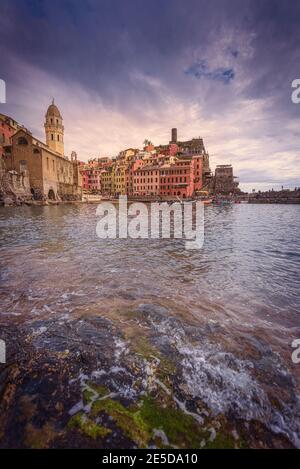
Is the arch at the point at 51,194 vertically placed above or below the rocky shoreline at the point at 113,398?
above

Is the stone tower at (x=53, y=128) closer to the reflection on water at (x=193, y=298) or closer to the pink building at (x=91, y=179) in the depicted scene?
the pink building at (x=91, y=179)

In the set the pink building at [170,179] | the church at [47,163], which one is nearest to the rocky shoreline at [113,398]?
the church at [47,163]

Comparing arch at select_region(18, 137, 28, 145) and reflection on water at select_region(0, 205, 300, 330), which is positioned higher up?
arch at select_region(18, 137, 28, 145)

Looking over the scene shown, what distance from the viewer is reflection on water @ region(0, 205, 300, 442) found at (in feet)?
10.2

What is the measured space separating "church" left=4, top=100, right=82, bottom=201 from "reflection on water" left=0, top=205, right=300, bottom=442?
46.1 meters

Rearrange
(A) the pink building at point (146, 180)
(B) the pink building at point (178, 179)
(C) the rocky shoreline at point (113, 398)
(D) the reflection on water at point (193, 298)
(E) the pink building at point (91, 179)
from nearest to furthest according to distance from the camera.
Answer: (C) the rocky shoreline at point (113, 398), (D) the reflection on water at point (193, 298), (B) the pink building at point (178, 179), (A) the pink building at point (146, 180), (E) the pink building at point (91, 179)

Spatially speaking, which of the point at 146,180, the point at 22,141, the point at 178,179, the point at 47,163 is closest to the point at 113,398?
the point at 22,141

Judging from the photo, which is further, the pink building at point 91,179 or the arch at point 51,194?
the pink building at point 91,179

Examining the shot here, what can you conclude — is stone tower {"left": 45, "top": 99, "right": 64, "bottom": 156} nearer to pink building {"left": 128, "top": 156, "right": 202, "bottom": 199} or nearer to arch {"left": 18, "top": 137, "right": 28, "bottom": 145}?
arch {"left": 18, "top": 137, "right": 28, "bottom": 145}

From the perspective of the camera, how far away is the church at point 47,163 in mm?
48281

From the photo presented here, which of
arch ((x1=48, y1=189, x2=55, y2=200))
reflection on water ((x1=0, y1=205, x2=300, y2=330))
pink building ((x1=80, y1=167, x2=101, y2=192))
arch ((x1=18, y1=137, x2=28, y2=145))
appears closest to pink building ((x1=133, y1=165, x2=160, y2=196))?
pink building ((x1=80, y1=167, x2=101, y2=192))

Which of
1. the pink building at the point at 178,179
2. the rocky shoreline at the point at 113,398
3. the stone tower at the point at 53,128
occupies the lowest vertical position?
the rocky shoreline at the point at 113,398

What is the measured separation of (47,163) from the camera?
52.5 meters

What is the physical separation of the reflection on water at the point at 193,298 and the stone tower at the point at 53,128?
7079 cm
